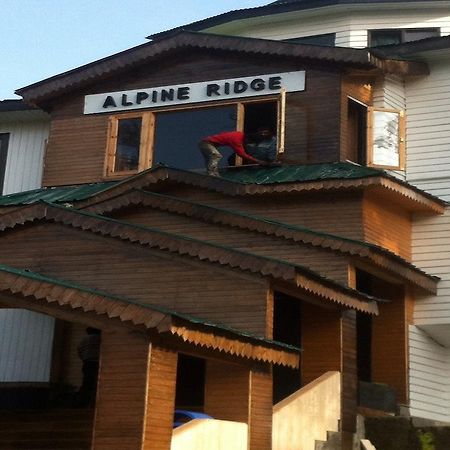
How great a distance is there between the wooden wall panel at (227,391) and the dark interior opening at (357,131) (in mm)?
8298

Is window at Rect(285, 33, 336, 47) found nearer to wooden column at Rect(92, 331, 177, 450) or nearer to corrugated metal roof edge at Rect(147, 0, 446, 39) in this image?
corrugated metal roof edge at Rect(147, 0, 446, 39)

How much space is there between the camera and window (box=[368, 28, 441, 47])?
2548cm

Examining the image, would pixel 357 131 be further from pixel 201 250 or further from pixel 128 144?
pixel 201 250

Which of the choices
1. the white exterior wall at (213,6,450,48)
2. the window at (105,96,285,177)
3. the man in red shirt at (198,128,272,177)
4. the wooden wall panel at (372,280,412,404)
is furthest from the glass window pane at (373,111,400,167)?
the white exterior wall at (213,6,450,48)

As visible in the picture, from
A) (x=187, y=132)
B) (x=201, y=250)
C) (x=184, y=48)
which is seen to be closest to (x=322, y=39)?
(x=184, y=48)

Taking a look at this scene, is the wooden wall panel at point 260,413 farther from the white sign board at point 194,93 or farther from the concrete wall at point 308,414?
the white sign board at point 194,93

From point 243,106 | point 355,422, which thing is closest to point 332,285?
point 355,422

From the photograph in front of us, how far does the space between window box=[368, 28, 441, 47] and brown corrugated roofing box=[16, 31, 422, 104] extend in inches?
158

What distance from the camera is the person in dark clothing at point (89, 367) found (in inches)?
729

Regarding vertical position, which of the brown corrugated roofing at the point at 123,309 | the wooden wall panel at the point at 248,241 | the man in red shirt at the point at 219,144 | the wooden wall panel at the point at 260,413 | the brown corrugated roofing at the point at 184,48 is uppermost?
the brown corrugated roofing at the point at 184,48

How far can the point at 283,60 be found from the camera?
2194cm

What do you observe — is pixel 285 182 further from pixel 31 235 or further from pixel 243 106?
pixel 31 235

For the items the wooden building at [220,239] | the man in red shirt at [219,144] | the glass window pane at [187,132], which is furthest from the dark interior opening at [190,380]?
the glass window pane at [187,132]

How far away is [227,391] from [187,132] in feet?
30.3
